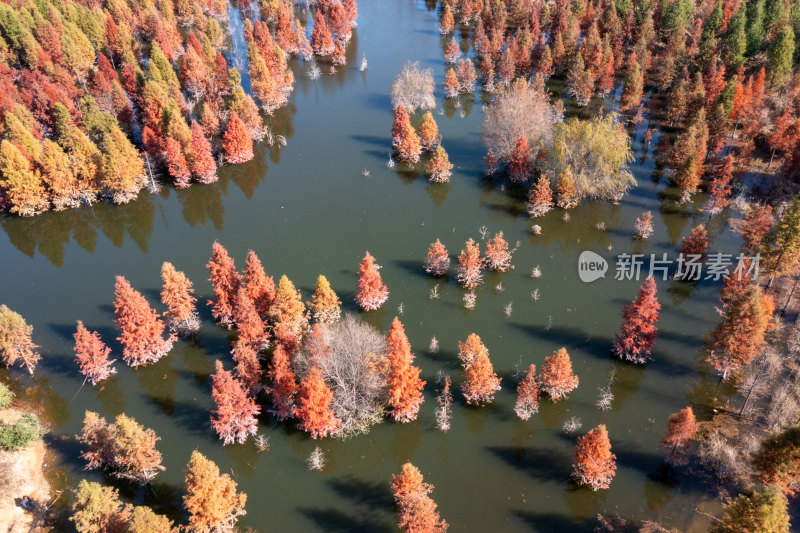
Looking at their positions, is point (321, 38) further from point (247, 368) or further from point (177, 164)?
point (247, 368)

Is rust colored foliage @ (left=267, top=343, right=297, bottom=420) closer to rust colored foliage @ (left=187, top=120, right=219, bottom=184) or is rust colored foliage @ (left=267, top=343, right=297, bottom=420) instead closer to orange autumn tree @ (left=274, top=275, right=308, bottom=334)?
orange autumn tree @ (left=274, top=275, right=308, bottom=334)

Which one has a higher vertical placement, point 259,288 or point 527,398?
point 259,288

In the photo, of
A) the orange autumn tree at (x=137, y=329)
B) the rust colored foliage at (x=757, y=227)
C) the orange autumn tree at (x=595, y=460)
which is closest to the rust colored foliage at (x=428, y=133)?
the rust colored foliage at (x=757, y=227)

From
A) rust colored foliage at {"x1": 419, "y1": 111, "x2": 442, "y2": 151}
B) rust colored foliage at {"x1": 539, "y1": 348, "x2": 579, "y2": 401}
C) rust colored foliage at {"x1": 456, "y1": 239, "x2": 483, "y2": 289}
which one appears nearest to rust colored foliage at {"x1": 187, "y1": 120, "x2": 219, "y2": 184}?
rust colored foliage at {"x1": 419, "y1": 111, "x2": 442, "y2": 151}

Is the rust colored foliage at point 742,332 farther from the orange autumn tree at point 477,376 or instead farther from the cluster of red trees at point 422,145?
the cluster of red trees at point 422,145

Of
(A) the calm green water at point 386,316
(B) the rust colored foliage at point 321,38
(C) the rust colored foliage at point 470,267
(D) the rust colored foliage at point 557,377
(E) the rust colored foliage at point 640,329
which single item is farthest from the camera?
(B) the rust colored foliage at point 321,38

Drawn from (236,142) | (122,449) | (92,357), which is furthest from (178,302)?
(236,142)
